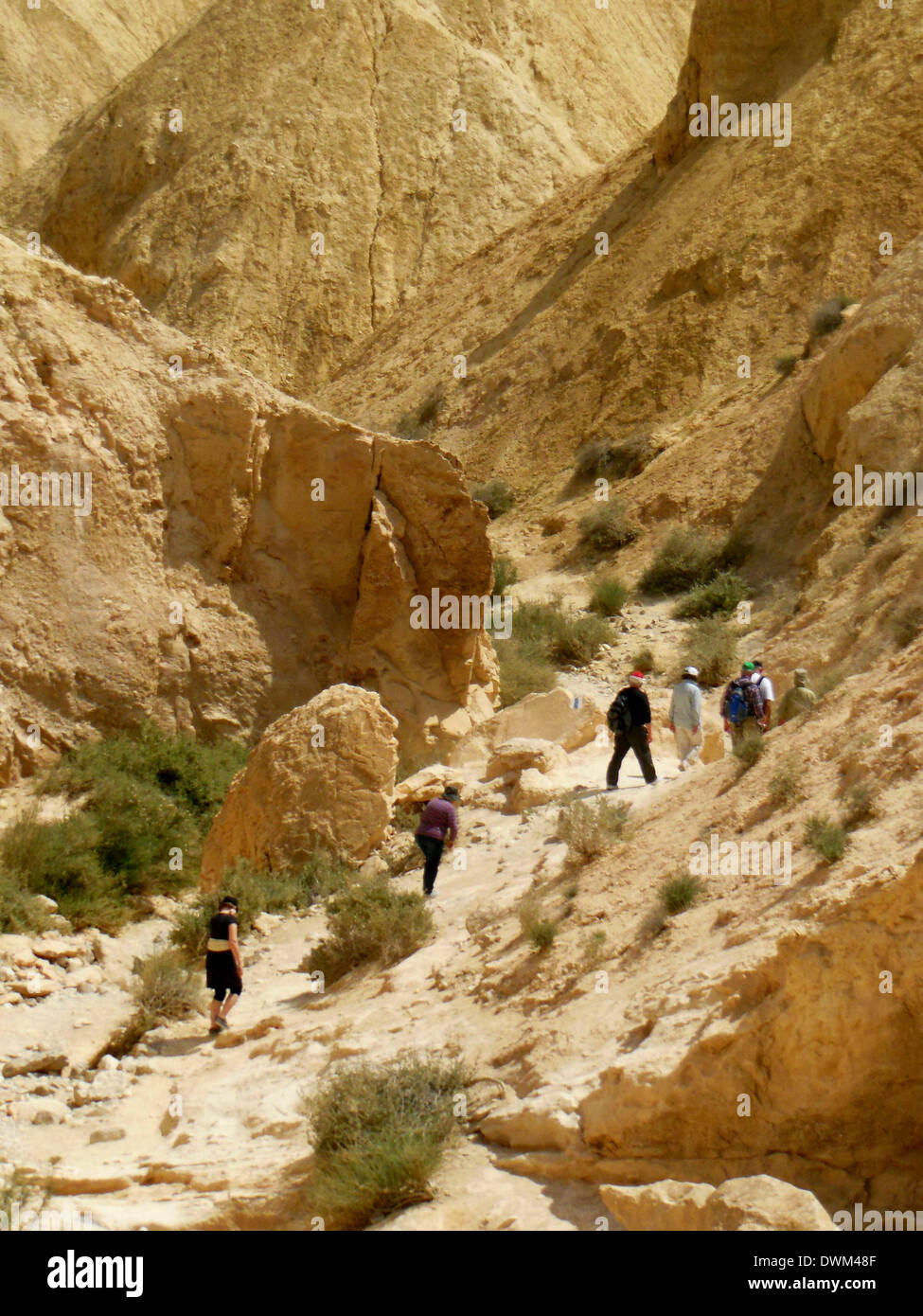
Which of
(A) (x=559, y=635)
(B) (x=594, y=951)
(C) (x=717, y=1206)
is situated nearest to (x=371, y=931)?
(B) (x=594, y=951)

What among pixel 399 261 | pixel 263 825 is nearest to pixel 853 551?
pixel 263 825

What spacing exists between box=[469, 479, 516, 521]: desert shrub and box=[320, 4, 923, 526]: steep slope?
327mm

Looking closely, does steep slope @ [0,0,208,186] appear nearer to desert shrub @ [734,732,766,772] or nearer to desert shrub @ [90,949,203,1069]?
desert shrub @ [90,949,203,1069]

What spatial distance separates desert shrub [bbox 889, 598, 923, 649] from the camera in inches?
382

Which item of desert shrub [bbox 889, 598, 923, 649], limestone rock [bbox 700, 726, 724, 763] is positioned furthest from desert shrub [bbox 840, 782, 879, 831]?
limestone rock [bbox 700, 726, 724, 763]

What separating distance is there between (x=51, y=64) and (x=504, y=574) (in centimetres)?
3726

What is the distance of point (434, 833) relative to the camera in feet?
32.7

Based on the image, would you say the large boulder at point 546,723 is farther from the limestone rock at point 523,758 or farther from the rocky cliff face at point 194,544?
the limestone rock at point 523,758

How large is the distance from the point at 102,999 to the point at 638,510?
13933mm

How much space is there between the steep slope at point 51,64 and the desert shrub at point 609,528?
109ft

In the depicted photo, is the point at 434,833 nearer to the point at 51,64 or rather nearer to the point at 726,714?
the point at 726,714

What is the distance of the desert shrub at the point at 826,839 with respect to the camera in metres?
6.30

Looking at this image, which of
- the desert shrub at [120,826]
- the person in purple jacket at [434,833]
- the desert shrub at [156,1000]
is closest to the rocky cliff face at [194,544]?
the desert shrub at [120,826]

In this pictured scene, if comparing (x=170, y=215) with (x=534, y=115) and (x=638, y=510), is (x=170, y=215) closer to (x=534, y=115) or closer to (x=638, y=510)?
(x=534, y=115)
